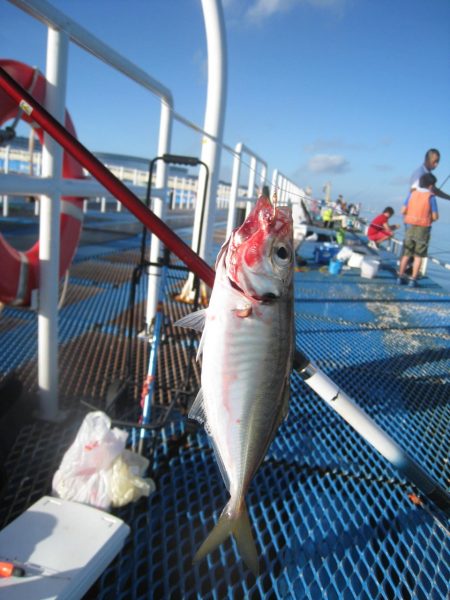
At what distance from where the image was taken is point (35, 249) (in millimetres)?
2730

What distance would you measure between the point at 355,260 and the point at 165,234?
28.2 feet

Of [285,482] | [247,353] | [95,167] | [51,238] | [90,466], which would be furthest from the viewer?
[51,238]

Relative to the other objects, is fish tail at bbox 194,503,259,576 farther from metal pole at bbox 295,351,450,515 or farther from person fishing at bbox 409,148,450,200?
person fishing at bbox 409,148,450,200

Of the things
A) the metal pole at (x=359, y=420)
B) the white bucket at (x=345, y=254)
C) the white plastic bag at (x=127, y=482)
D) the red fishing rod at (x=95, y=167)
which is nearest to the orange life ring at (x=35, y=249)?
the red fishing rod at (x=95, y=167)

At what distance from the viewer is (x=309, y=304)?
5.97 meters

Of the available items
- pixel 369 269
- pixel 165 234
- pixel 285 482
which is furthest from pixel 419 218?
pixel 165 234

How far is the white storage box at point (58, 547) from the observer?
1402 mm

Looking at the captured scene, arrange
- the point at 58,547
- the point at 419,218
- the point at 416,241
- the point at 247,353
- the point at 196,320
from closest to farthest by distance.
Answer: the point at 247,353
the point at 196,320
the point at 58,547
the point at 419,218
the point at 416,241

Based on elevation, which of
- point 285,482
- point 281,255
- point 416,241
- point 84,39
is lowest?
point 285,482

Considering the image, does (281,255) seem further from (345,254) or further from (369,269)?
(345,254)

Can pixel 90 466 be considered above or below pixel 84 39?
below

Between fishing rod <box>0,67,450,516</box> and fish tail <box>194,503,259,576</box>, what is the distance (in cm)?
59

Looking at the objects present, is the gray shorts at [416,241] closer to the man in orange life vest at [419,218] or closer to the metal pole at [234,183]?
the man in orange life vest at [419,218]

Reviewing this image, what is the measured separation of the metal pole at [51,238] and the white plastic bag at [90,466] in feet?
1.87
